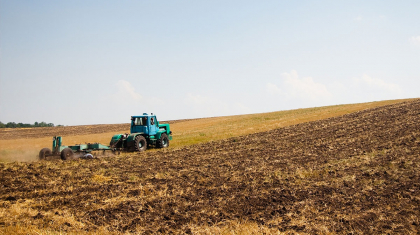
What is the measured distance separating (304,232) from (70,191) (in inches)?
311

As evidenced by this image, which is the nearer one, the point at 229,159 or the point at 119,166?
the point at 119,166

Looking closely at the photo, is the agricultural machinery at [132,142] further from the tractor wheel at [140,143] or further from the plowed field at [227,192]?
the plowed field at [227,192]

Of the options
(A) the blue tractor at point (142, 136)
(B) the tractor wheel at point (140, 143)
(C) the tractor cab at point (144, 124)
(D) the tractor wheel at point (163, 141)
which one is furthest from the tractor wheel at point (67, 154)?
(D) the tractor wheel at point (163, 141)

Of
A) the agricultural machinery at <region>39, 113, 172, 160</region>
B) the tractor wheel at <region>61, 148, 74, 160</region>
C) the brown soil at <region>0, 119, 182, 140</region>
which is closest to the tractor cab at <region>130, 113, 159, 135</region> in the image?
the agricultural machinery at <region>39, 113, 172, 160</region>

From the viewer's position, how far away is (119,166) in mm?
16125

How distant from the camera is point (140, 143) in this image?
21984 millimetres

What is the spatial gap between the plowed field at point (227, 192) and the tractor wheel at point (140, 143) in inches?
92.7

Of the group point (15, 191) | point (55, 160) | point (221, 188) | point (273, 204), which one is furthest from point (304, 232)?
point (55, 160)

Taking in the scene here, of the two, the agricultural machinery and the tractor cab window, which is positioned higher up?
the tractor cab window

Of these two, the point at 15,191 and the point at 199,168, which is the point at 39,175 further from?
the point at 199,168

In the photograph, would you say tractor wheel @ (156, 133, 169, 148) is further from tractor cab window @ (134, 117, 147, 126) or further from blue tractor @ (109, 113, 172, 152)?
tractor cab window @ (134, 117, 147, 126)

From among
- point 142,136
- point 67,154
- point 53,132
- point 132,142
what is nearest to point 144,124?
point 142,136

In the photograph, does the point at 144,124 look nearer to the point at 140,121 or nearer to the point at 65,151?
the point at 140,121

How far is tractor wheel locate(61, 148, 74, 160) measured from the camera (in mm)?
17547
